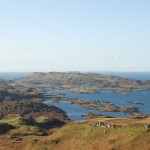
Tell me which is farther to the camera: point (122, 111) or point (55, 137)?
point (122, 111)

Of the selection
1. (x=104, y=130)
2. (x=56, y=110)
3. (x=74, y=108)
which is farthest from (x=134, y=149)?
(x=74, y=108)

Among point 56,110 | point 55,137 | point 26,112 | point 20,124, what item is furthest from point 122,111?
point 55,137

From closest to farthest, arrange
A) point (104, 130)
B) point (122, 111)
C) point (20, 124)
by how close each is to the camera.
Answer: point (104, 130), point (20, 124), point (122, 111)

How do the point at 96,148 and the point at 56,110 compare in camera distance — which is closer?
the point at 96,148

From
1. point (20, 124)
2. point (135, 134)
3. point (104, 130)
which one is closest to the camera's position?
point (135, 134)

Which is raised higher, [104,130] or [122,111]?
[104,130]

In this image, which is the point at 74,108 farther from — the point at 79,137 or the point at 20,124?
the point at 79,137

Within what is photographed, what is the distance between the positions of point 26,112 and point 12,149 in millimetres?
106956

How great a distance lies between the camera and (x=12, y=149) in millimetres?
54312

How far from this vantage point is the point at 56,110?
163 meters

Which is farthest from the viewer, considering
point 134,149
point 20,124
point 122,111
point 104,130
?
point 122,111

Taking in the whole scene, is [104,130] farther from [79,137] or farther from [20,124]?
[20,124]

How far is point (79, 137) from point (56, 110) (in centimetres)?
11052

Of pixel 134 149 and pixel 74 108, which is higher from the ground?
pixel 134 149
